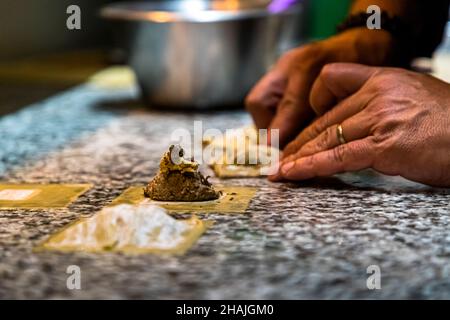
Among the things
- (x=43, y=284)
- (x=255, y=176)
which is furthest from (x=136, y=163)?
(x=43, y=284)

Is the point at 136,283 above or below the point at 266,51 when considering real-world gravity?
below

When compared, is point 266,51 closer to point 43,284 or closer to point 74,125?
point 74,125

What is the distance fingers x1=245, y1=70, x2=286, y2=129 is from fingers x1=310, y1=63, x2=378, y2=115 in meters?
0.22

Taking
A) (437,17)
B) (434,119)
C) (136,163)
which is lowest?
(136,163)

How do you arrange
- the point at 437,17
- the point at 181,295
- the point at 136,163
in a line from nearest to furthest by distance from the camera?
the point at 181,295, the point at 136,163, the point at 437,17

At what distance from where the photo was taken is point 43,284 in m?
0.82

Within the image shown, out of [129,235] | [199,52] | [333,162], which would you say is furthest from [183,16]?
[129,235]

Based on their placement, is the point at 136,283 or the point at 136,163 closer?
the point at 136,283

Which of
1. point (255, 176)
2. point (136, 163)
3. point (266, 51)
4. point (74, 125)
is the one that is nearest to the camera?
point (255, 176)

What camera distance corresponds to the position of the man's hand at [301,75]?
5.14 feet

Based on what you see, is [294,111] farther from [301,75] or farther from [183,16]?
[183,16]

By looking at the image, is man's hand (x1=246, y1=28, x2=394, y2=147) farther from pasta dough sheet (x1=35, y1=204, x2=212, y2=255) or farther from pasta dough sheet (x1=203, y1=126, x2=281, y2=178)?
pasta dough sheet (x1=35, y1=204, x2=212, y2=255)

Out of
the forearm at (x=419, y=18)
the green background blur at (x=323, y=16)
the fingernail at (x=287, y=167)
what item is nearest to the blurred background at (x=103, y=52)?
the green background blur at (x=323, y=16)

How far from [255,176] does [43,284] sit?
2.09 ft
